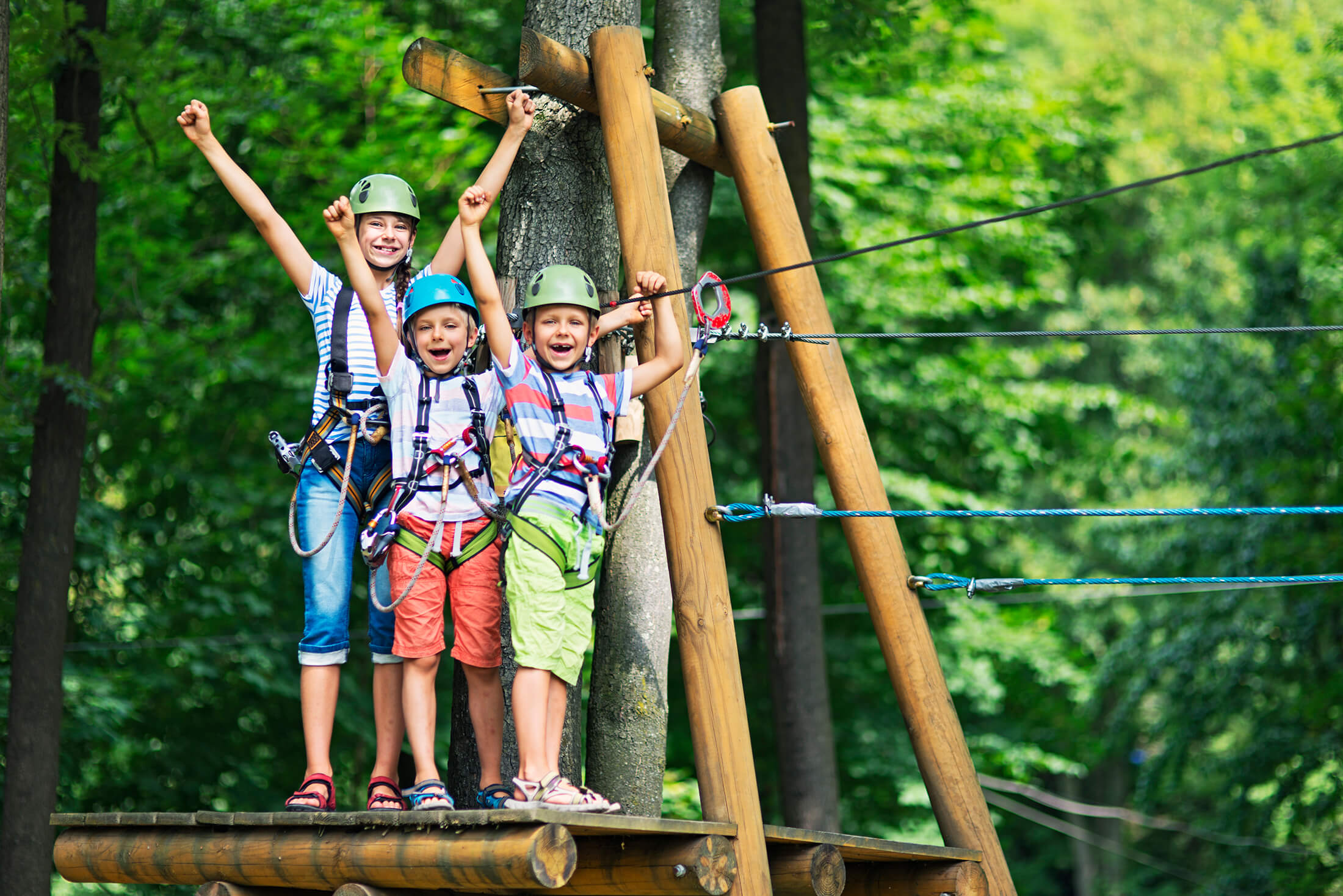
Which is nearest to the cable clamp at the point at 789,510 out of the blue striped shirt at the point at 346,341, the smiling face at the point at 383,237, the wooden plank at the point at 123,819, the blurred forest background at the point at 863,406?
the blue striped shirt at the point at 346,341

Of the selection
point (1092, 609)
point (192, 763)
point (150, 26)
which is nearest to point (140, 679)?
point (192, 763)

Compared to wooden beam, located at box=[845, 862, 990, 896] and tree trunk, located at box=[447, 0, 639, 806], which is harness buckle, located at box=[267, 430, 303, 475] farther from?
wooden beam, located at box=[845, 862, 990, 896]

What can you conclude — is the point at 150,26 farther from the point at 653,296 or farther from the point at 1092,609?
the point at 1092,609

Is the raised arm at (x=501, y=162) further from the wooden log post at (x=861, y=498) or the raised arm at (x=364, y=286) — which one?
the wooden log post at (x=861, y=498)

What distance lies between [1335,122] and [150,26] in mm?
13358

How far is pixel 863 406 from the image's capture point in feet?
39.0

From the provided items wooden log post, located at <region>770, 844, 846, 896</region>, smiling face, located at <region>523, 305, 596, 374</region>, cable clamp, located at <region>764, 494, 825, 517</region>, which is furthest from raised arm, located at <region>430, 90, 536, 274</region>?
wooden log post, located at <region>770, 844, 846, 896</region>

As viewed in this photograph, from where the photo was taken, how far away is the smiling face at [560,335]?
4109mm

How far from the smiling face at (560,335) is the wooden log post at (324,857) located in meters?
1.46

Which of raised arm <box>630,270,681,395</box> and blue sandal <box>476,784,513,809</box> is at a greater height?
raised arm <box>630,270,681,395</box>

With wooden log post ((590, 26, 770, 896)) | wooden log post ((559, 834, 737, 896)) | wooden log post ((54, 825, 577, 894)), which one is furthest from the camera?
wooden log post ((590, 26, 770, 896))

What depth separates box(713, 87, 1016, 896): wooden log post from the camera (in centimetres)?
499

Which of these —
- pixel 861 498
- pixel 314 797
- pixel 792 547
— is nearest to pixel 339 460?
pixel 314 797

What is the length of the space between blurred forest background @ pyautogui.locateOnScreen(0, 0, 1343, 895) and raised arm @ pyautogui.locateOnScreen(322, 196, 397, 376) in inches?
145
